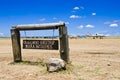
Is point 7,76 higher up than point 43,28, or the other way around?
point 43,28

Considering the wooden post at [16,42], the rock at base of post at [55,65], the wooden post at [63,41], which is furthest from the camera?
the wooden post at [16,42]

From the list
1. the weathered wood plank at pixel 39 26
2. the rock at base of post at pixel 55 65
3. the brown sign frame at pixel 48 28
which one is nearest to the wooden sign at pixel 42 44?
the brown sign frame at pixel 48 28

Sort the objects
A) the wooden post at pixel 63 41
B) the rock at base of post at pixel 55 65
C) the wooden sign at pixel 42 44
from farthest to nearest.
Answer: the wooden sign at pixel 42 44
the wooden post at pixel 63 41
the rock at base of post at pixel 55 65

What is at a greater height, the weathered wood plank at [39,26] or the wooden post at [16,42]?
the weathered wood plank at [39,26]

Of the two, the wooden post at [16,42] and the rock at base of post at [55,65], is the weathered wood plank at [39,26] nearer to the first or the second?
the wooden post at [16,42]

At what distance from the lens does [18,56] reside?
14.9 m

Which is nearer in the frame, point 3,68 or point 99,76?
point 99,76

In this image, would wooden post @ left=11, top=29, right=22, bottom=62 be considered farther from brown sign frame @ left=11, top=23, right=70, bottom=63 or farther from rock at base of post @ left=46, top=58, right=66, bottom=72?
→ rock at base of post @ left=46, top=58, right=66, bottom=72

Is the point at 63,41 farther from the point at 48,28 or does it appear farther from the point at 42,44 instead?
the point at 42,44

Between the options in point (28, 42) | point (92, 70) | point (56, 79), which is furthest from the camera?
point (28, 42)

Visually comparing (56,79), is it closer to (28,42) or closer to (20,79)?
(20,79)

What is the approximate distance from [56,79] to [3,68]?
390 cm

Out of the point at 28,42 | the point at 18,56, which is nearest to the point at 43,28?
the point at 28,42

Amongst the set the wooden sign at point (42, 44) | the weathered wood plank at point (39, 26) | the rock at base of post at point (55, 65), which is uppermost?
the weathered wood plank at point (39, 26)
